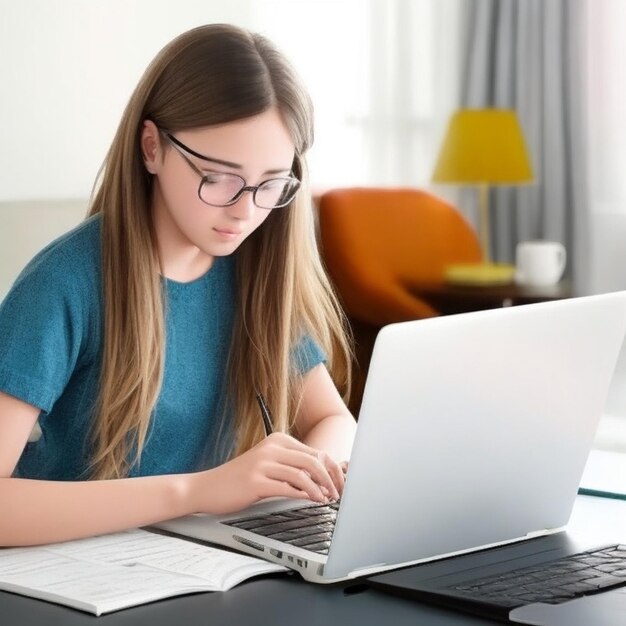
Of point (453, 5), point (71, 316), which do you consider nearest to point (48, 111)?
point (71, 316)

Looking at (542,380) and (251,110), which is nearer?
(542,380)

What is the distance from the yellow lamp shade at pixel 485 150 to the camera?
14.7 ft

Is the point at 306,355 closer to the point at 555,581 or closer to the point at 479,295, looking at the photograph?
the point at 555,581

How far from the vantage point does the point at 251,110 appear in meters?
1.36

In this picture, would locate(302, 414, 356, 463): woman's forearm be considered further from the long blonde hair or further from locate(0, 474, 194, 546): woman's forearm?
locate(0, 474, 194, 546): woman's forearm

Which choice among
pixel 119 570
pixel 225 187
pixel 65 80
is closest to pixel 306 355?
pixel 225 187

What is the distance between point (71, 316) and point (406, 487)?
18.4 inches

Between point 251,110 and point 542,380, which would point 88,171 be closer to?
point 251,110

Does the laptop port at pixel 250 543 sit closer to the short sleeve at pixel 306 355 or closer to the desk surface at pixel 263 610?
the desk surface at pixel 263 610

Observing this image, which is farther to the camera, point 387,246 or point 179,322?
point 387,246

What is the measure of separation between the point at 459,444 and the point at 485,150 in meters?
3.48

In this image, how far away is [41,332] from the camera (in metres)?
1.33

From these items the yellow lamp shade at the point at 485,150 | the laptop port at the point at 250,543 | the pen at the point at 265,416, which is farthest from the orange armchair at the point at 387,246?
the laptop port at the point at 250,543

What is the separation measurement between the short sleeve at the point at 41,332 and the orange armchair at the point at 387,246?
9.14ft
